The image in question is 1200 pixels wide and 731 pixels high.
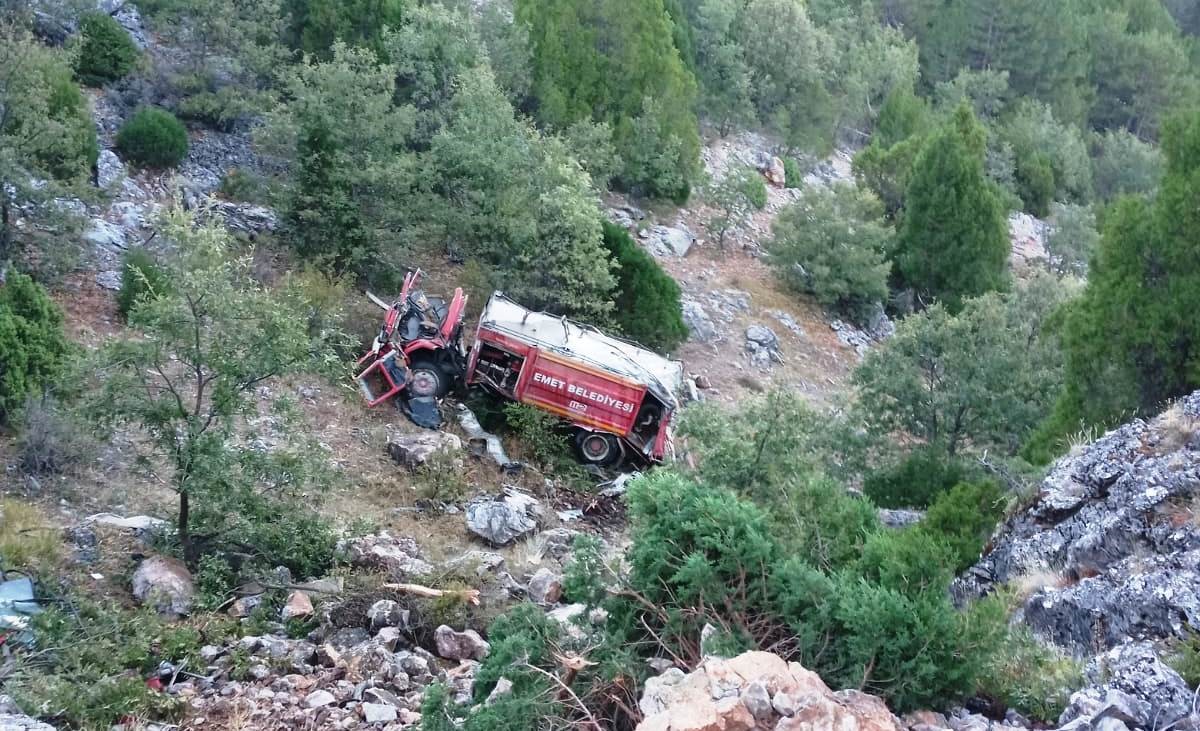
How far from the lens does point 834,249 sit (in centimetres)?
2784

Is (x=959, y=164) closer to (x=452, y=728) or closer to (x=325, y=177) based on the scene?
(x=325, y=177)

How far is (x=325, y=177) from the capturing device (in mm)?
19344

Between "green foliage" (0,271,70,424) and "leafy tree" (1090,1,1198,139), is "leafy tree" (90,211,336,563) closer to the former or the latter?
"green foliage" (0,271,70,424)

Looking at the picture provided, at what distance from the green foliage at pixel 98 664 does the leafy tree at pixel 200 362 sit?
59.4 inches

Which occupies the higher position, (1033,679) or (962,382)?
(1033,679)

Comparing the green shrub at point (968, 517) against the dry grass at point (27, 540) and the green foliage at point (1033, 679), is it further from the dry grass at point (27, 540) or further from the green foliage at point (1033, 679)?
the dry grass at point (27, 540)

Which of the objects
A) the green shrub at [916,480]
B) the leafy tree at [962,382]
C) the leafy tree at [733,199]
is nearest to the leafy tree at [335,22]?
the leafy tree at [733,199]

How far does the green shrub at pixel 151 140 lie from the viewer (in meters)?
21.0

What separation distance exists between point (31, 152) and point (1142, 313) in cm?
1616

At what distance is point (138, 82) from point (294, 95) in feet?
15.0

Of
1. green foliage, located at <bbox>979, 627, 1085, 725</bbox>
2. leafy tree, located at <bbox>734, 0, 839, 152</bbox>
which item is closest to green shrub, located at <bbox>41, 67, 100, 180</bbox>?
green foliage, located at <bbox>979, 627, 1085, 725</bbox>

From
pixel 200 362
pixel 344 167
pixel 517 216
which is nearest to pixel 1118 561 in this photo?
pixel 200 362

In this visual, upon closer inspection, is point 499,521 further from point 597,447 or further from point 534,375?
point 597,447

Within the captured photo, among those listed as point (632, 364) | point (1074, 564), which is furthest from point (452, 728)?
point (632, 364)
